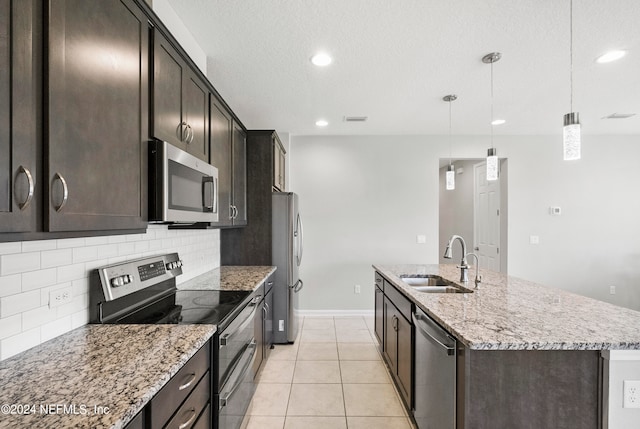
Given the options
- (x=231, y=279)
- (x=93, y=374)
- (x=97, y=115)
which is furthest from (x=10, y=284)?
(x=231, y=279)

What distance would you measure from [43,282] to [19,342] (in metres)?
0.23

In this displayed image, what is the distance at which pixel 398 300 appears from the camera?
2387 millimetres

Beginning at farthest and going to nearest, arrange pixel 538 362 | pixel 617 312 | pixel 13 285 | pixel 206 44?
pixel 206 44, pixel 617 312, pixel 538 362, pixel 13 285

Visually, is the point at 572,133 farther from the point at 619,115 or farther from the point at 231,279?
the point at 619,115

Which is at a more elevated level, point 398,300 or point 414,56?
point 414,56

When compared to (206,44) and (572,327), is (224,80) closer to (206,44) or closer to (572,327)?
(206,44)

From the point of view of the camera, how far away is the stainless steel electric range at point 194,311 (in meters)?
1.52

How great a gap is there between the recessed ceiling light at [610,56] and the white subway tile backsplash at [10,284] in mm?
3775

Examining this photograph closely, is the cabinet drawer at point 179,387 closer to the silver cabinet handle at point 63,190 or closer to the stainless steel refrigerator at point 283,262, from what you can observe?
the silver cabinet handle at point 63,190

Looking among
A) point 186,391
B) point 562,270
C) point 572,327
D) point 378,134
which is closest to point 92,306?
point 186,391

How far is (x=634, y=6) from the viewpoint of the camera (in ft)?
5.93

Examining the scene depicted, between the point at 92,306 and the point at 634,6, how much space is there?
3.41 m

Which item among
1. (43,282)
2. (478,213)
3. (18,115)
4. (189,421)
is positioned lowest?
(189,421)

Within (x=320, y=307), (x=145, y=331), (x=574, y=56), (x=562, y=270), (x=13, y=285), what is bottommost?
(x=320, y=307)
